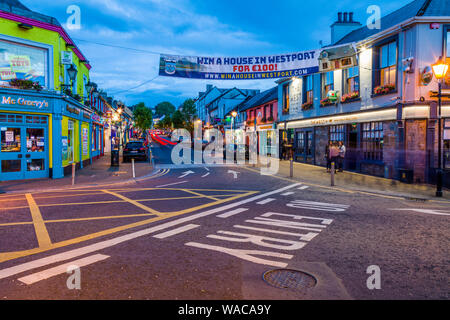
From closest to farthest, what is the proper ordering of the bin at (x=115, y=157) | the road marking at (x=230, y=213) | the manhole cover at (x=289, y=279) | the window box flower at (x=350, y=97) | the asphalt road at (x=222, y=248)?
the asphalt road at (x=222, y=248) → the manhole cover at (x=289, y=279) → the road marking at (x=230, y=213) → the window box flower at (x=350, y=97) → the bin at (x=115, y=157)

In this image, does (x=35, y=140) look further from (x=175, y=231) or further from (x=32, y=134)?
(x=175, y=231)

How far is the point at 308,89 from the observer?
2541 centimetres

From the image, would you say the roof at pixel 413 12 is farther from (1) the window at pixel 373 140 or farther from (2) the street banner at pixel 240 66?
(2) the street banner at pixel 240 66

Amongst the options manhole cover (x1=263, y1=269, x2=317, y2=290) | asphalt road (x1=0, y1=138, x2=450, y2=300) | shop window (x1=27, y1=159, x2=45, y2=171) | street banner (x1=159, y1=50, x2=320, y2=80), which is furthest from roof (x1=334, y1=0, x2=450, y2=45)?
shop window (x1=27, y1=159, x2=45, y2=171)

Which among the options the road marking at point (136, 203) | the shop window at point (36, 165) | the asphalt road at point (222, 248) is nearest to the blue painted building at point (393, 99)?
the asphalt road at point (222, 248)

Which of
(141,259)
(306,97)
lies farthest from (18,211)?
(306,97)

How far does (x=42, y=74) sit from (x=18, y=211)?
9900mm

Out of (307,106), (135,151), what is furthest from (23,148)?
(307,106)

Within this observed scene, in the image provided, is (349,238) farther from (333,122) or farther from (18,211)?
(333,122)

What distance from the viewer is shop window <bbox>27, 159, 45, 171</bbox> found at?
15.8 meters

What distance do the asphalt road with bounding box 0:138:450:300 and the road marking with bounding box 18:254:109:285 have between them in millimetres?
16

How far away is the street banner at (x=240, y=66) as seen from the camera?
49.4ft

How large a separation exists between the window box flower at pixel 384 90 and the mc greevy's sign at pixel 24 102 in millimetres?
16910

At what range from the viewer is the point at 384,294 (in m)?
4.00
